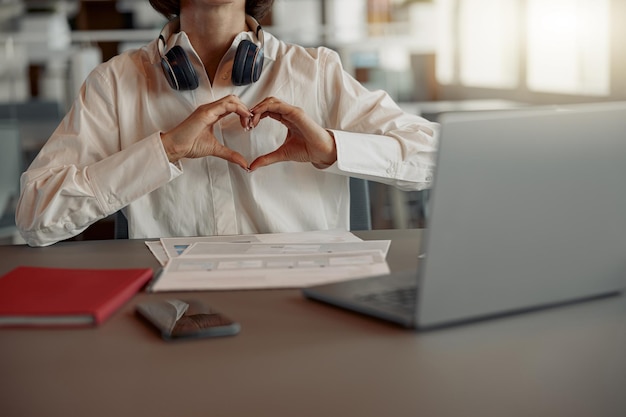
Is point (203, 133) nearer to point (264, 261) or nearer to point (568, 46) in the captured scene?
point (264, 261)

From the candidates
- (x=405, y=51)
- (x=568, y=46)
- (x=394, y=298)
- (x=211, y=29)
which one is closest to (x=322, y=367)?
(x=394, y=298)

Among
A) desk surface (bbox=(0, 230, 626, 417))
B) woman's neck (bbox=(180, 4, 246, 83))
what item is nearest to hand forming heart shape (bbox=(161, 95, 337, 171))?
woman's neck (bbox=(180, 4, 246, 83))

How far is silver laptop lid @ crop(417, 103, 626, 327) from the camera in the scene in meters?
0.81

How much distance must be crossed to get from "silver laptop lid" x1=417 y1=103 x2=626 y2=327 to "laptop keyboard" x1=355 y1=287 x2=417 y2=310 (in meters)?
0.08

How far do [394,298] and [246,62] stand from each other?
2.68 feet

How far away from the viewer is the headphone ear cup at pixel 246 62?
1.63m

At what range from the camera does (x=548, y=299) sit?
3.06 feet

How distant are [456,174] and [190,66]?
36.9 inches

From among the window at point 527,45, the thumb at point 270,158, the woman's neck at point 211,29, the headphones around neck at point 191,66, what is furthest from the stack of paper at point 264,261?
the window at point 527,45

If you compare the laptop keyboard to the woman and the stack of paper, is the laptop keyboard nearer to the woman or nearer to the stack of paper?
the stack of paper

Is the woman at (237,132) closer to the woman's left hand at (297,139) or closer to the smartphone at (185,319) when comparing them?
the woman's left hand at (297,139)

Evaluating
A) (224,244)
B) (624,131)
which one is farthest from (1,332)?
(624,131)

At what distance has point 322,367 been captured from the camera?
0.79 meters

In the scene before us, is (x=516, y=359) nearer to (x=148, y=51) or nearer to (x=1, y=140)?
(x=148, y=51)
